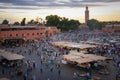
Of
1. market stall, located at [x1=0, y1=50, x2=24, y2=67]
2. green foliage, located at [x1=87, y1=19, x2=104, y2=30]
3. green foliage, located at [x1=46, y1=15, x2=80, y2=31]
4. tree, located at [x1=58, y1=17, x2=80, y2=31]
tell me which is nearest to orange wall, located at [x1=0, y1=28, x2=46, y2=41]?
tree, located at [x1=58, y1=17, x2=80, y2=31]

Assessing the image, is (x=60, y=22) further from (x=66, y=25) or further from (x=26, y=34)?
(x=26, y=34)

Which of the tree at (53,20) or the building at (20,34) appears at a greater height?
the tree at (53,20)

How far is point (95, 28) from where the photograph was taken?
290 feet

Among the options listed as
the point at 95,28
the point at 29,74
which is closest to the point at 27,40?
the point at 29,74

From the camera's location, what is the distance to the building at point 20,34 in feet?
144

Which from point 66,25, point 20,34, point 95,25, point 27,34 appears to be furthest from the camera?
point 95,25

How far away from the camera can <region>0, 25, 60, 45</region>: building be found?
4395 centimetres

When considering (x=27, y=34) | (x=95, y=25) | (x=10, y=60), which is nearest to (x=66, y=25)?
(x=95, y=25)

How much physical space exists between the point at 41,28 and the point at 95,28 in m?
40.2

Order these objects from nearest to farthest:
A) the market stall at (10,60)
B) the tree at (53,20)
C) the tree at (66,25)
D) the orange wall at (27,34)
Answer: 1. the market stall at (10,60)
2. the orange wall at (27,34)
3. the tree at (66,25)
4. the tree at (53,20)

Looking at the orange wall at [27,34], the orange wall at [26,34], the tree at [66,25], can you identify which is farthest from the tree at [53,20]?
the orange wall at [26,34]

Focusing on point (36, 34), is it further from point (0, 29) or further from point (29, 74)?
point (29, 74)

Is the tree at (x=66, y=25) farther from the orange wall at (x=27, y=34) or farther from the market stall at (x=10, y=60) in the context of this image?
the market stall at (x=10, y=60)

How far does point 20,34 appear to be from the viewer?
166 feet
